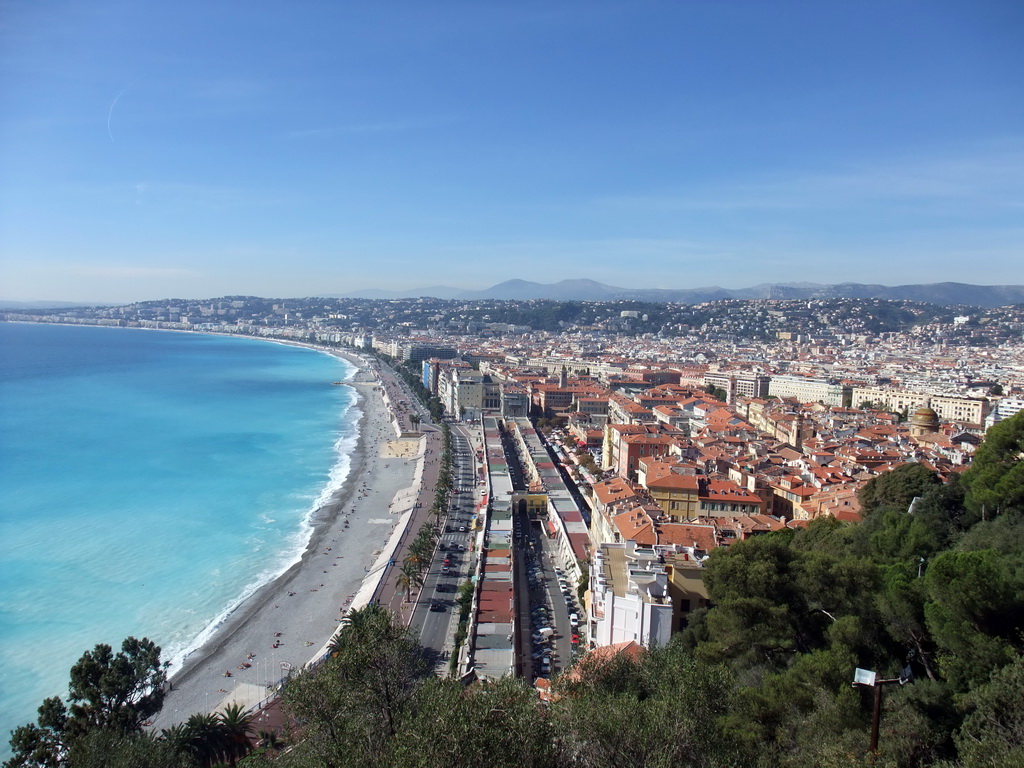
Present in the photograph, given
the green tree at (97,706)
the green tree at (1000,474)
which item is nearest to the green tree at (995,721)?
the green tree at (1000,474)

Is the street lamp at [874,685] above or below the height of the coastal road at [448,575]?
above

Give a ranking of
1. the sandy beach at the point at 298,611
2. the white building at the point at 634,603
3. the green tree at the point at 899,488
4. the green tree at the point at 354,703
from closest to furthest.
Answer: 1. the green tree at the point at 354,703
2. the white building at the point at 634,603
3. the sandy beach at the point at 298,611
4. the green tree at the point at 899,488

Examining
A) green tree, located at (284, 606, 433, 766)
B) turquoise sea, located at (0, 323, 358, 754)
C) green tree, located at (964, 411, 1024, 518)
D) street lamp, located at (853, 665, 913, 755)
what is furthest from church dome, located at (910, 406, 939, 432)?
green tree, located at (284, 606, 433, 766)

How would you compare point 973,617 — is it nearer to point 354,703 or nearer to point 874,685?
point 874,685

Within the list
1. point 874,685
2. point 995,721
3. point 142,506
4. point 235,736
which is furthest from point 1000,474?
point 142,506

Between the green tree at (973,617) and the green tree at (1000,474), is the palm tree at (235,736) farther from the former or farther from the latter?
the green tree at (1000,474)

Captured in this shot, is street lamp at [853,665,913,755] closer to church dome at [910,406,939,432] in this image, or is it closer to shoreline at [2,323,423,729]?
shoreline at [2,323,423,729]
